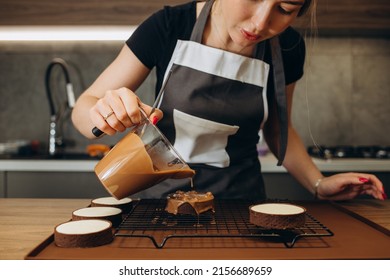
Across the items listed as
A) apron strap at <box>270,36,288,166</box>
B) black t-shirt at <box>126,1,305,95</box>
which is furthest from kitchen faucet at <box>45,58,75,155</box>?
apron strap at <box>270,36,288,166</box>

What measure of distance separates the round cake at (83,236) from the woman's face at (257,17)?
0.64 metres

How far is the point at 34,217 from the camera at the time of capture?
1037 millimetres

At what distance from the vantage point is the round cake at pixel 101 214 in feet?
2.94

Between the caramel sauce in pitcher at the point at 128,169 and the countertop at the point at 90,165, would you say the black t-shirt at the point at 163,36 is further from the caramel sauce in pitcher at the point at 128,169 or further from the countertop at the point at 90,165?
the countertop at the point at 90,165

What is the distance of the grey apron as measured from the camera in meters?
1.34

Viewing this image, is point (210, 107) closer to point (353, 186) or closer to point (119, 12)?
point (353, 186)

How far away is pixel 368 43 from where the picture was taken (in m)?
2.77

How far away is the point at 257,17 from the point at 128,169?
1.77 feet

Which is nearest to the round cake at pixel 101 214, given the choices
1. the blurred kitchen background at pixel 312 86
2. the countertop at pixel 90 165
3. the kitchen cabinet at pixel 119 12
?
the countertop at pixel 90 165

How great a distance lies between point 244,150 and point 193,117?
0.22 meters

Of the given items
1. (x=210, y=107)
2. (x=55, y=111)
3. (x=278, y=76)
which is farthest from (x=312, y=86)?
(x=55, y=111)

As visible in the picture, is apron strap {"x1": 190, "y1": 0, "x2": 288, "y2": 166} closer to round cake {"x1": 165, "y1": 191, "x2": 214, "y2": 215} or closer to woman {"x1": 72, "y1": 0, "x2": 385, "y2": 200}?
woman {"x1": 72, "y1": 0, "x2": 385, "y2": 200}
